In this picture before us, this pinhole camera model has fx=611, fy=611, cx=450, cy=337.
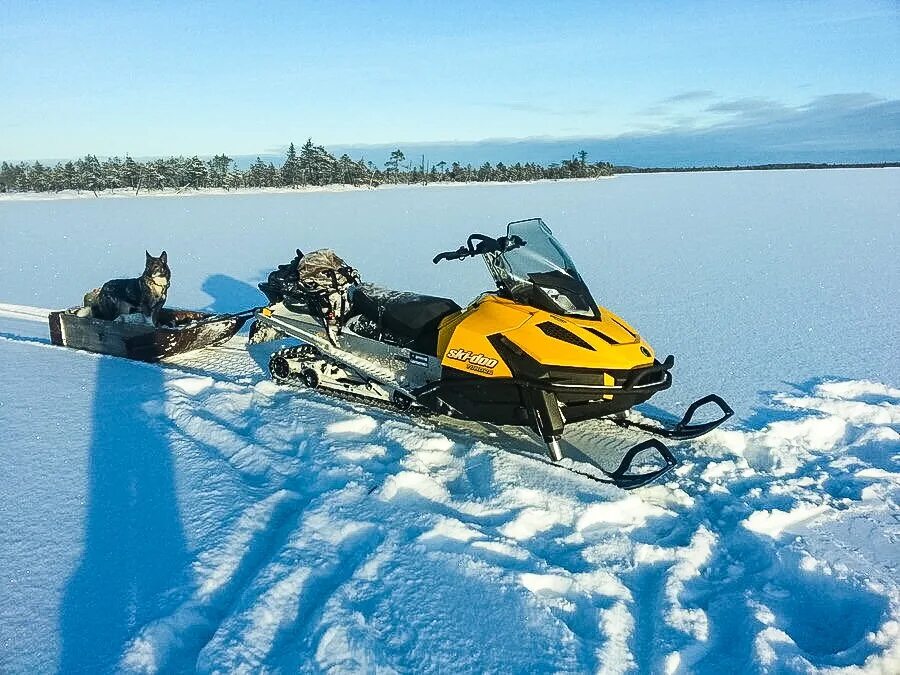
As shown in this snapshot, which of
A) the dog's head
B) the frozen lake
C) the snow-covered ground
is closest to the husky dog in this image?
the dog's head

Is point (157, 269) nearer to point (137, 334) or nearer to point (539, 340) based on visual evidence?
point (137, 334)

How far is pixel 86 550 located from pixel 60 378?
2.80 m

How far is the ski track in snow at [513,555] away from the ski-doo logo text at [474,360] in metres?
0.47

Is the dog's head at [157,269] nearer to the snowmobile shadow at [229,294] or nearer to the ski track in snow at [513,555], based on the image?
A: the snowmobile shadow at [229,294]

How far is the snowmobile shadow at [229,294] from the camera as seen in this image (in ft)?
25.7

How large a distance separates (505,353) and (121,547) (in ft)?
6.73

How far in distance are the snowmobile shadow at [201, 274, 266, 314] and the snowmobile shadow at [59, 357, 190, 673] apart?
399 cm

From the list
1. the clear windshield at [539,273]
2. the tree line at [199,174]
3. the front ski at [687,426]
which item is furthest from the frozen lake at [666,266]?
the tree line at [199,174]

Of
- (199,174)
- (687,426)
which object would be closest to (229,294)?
(687,426)

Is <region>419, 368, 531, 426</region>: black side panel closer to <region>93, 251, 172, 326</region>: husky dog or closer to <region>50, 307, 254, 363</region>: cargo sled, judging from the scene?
<region>50, 307, 254, 363</region>: cargo sled

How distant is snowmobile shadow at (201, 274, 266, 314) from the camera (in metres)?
7.82

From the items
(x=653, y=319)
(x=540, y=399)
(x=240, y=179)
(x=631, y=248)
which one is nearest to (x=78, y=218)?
(x=631, y=248)

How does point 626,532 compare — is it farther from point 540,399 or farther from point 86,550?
point 86,550

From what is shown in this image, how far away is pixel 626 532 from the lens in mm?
2775
